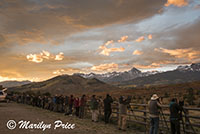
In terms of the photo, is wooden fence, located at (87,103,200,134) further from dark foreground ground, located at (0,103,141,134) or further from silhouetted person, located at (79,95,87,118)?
silhouetted person, located at (79,95,87,118)

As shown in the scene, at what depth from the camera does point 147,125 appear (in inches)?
521

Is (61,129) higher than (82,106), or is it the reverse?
(82,106)

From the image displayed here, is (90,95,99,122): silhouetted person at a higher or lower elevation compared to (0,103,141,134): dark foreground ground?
higher

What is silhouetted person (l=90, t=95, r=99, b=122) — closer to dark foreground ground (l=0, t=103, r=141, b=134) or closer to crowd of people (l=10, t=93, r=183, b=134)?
crowd of people (l=10, t=93, r=183, b=134)

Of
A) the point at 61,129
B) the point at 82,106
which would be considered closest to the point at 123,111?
the point at 61,129

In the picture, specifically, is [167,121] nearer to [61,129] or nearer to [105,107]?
[105,107]

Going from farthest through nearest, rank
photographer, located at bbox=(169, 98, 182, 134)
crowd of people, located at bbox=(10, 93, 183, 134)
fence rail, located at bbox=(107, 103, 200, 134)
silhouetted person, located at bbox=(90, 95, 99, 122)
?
silhouetted person, located at bbox=(90, 95, 99, 122), fence rail, located at bbox=(107, 103, 200, 134), crowd of people, located at bbox=(10, 93, 183, 134), photographer, located at bbox=(169, 98, 182, 134)

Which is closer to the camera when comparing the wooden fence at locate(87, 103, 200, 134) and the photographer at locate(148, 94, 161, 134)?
the photographer at locate(148, 94, 161, 134)

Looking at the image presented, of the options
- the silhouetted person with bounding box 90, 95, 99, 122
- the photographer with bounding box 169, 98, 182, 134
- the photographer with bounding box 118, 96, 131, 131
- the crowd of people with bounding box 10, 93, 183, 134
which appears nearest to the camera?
the photographer with bounding box 169, 98, 182, 134

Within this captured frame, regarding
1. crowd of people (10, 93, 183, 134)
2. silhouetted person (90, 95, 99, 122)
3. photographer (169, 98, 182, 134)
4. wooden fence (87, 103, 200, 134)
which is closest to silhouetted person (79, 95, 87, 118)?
crowd of people (10, 93, 183, 134)

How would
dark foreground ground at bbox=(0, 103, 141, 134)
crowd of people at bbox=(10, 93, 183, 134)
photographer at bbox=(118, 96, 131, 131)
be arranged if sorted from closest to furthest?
crowd of people at bbox=(10, 93, 183, 134)
dark foreground ground at bbox=(0, 103, 141, 134)
photographer at bbox=(118, 96, 131, 131)

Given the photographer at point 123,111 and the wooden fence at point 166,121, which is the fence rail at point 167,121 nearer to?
the wooden fence at point 166,121

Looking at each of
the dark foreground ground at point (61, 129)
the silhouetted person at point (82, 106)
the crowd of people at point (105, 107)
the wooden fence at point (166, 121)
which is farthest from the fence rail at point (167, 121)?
the silhouetted person at point (82, 106)

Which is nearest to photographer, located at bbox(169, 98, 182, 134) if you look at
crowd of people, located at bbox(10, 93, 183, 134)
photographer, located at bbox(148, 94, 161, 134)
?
crowd of people, located at bbox(10, 93, 183, 134)
